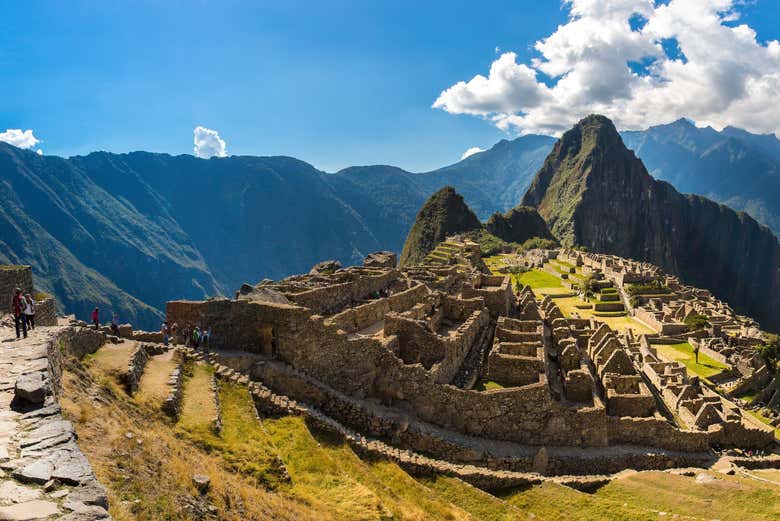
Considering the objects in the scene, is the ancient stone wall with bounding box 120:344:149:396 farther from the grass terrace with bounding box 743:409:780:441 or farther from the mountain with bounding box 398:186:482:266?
the mountain with bounding box 398:186:482:266

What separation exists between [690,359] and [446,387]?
42.8 meters

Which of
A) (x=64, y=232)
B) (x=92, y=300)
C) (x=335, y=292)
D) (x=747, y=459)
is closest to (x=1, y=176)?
(x=64, y=232)

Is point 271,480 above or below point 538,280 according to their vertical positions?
below

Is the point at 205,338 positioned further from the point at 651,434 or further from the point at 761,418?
the point at 761,418

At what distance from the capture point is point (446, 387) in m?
20.9

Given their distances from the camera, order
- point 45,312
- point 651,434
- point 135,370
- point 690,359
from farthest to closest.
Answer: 1. point 690,359
2. point 45,312
3. point 651,434
4. point 135,370

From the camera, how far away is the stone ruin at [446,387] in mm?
19547

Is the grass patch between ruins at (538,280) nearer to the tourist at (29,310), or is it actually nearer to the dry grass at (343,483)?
the dry grass at (343,483)

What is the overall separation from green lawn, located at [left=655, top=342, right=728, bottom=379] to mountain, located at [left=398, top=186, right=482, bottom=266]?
111m

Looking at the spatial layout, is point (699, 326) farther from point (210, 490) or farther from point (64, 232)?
point (64, 232)

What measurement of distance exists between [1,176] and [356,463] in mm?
155135

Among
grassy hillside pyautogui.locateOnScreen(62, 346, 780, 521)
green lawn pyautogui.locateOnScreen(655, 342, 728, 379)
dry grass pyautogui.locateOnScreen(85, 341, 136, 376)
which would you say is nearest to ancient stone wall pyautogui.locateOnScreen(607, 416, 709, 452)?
grassy hillside pyautogui.locateOnScreen(62, 346, 780, 521)

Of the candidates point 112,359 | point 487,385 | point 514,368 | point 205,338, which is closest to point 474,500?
point 487,385

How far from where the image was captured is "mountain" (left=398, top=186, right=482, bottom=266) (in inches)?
6841
